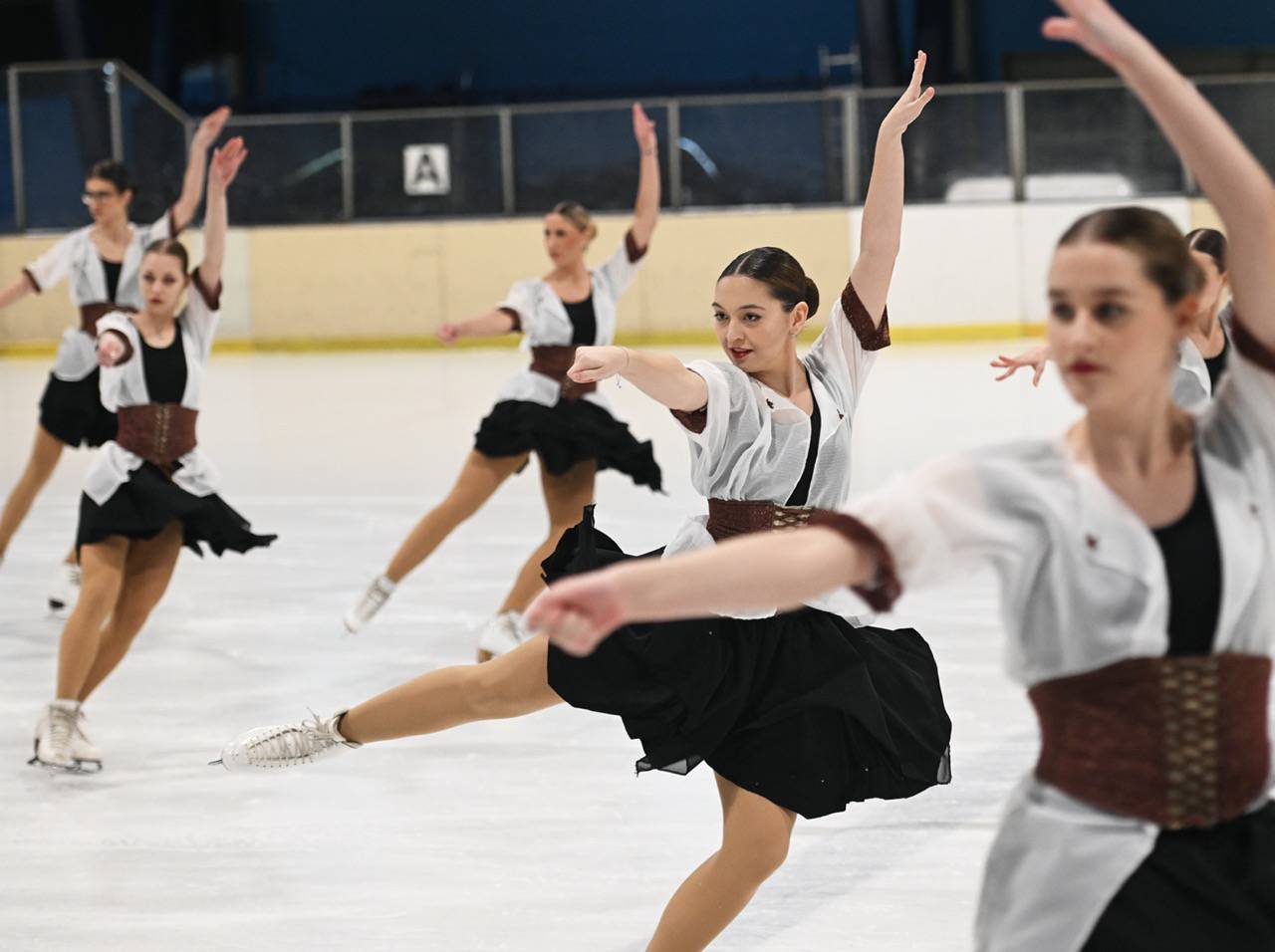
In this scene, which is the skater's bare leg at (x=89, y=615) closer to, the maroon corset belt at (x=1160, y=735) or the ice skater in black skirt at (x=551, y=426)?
the ice skater in black skirt at (x=551, y=426)

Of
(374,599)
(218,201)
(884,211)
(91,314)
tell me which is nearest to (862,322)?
(884,211)

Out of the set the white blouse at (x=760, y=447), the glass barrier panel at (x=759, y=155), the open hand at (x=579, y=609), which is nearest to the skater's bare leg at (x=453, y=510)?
the white blouse at (x=760, y=447)

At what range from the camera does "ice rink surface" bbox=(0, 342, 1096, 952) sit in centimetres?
397

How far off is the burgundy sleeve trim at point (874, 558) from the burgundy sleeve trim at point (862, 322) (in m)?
1.84

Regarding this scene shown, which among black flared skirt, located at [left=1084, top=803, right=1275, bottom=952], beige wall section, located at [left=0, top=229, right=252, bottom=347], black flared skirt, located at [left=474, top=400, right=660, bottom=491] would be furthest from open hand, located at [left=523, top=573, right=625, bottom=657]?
beige wall section, located at [left=0, top=229, right=252, bottom=347]

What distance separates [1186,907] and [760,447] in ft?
5.43

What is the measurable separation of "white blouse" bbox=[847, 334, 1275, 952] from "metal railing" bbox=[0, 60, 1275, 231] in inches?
622

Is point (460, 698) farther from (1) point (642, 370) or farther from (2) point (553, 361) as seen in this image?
(2) point (553, 361)

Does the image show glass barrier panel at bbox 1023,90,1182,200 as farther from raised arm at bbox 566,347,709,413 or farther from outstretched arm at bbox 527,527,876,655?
outstretched arm at bbox 527,527,876,655

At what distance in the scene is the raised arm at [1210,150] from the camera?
2051mm

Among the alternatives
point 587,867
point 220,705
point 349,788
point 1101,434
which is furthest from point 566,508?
point 1101,434

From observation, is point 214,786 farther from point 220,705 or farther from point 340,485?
point 340,485

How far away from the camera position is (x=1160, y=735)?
2.06 m

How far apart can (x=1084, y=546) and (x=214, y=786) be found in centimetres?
349
